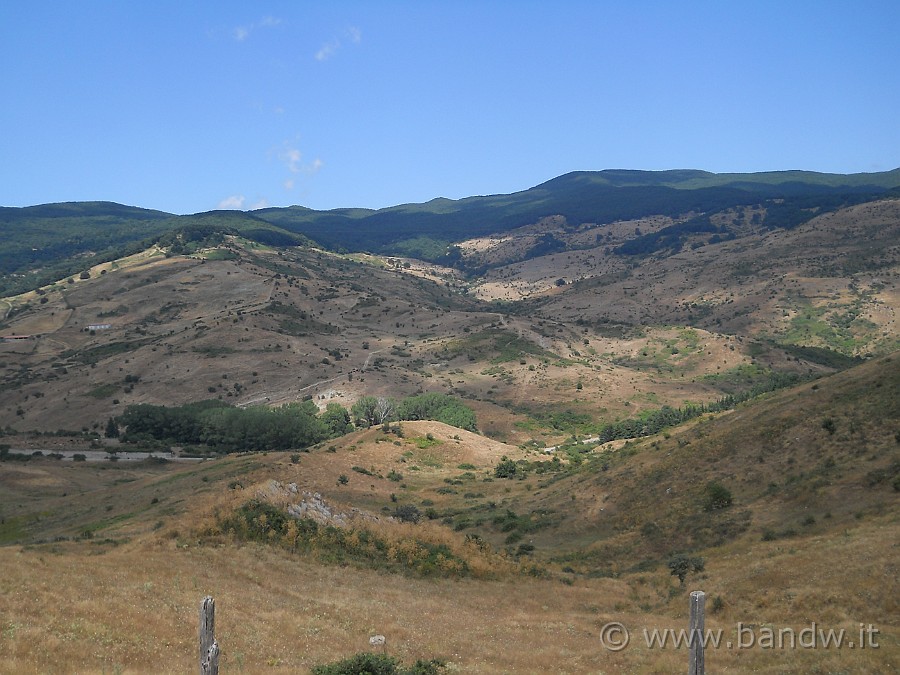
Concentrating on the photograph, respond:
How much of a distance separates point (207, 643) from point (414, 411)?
289 ft

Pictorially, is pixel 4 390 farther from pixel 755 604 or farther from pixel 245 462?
pixel 755 604

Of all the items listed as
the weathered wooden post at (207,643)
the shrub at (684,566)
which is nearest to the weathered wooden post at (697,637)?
the weathered wooden post at (207,643)

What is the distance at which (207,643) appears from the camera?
10211 millimetres

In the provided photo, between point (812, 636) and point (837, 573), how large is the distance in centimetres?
534

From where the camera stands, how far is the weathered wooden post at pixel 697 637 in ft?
33.0

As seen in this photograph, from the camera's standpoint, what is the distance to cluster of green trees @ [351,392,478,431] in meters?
95.1

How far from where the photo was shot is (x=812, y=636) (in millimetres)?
17562

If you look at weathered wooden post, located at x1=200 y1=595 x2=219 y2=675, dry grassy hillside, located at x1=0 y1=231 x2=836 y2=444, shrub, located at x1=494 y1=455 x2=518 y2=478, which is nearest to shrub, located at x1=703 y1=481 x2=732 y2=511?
shrub, located at x1=494 y1=455 x2=518 y2=478

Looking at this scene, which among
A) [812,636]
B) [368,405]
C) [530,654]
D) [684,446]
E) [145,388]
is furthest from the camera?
[145,388]

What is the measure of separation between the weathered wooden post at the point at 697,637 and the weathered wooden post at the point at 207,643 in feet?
23.1

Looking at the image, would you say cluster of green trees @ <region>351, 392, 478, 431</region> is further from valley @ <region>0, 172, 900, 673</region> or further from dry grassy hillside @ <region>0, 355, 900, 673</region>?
dry grassy hillside @ <region>0, 355, 900, 673</region>

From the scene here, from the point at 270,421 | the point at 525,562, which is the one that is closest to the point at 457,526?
the point at 525,562

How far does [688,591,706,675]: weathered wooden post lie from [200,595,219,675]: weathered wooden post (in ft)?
23.1

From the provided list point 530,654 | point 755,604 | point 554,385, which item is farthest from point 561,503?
point 554,385
